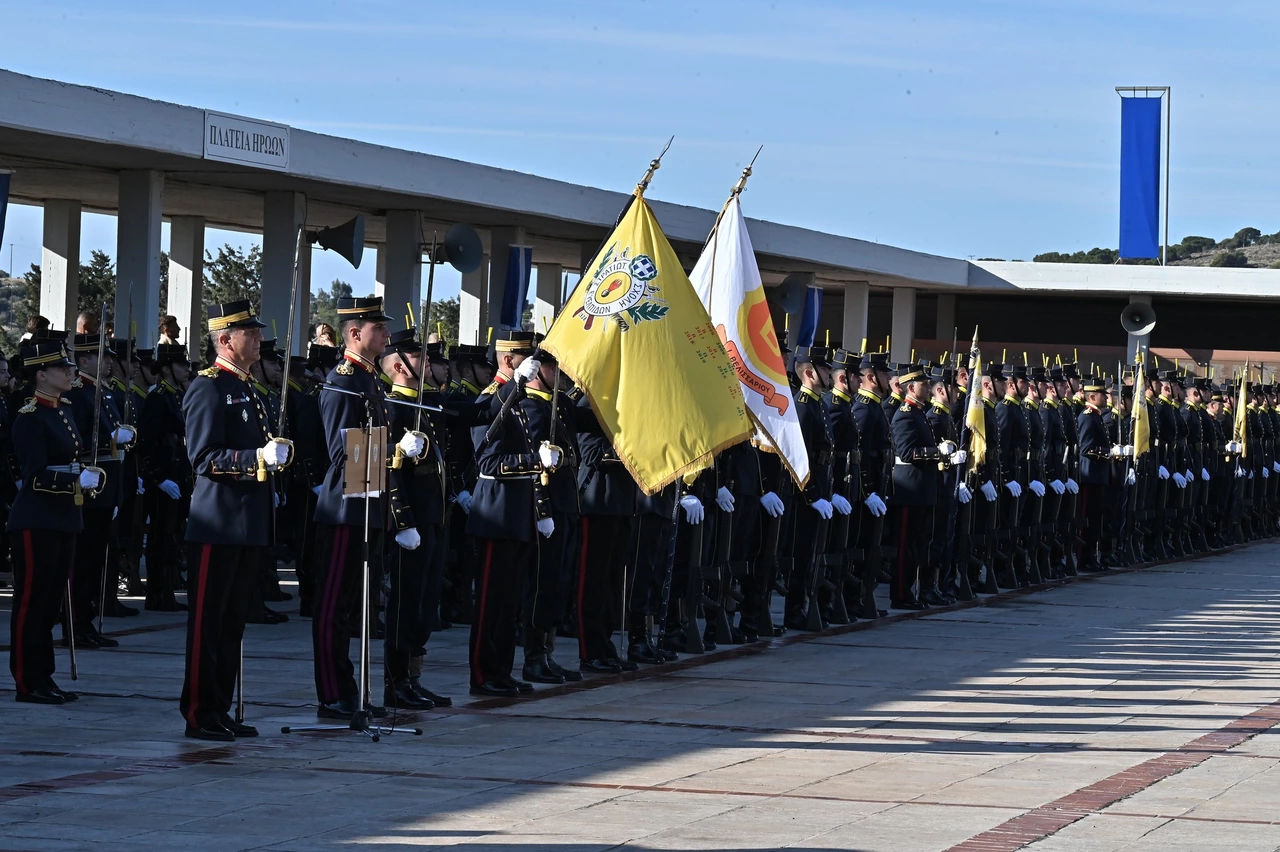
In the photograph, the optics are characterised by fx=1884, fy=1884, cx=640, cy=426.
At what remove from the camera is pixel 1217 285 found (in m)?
35.4

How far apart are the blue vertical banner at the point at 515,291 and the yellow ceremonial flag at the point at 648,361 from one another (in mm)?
8169

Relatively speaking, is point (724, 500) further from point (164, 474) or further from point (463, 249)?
point (164, 474)

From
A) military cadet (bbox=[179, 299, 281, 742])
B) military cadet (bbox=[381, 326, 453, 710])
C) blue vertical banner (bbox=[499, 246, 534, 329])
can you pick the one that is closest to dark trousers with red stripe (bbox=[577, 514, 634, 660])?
military cadet (bbox=[381, 326, 453, 710])

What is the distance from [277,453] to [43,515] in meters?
2.06

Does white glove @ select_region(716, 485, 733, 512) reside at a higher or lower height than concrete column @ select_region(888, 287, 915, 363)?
lower

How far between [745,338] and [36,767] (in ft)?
18.4

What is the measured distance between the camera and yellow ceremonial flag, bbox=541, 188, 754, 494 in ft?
33.7

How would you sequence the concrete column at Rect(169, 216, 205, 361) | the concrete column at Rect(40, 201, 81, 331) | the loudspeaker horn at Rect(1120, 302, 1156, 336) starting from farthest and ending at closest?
the loudspeaker horn at Rect(1120, 302, 1156, 336), the concrete column at Rect(169, 216, 205, 361), the concrete column at Rect(40, 201, 81, 331)

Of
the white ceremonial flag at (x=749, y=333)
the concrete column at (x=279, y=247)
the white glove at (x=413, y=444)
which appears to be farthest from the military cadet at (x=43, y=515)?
the concrete column at (x=279, y=247)

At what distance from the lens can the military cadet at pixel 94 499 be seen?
11.4 metres

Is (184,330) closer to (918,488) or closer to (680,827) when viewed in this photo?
(918,488)

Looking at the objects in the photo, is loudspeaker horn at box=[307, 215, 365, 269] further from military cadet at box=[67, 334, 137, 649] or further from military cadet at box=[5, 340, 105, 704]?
military cadet at box=[67, 334, 137, 649]

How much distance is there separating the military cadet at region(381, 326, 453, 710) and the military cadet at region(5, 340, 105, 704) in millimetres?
1621

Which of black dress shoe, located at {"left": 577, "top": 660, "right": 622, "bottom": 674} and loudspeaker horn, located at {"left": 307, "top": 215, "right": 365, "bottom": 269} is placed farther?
black dress shoe, located at {"left": 577, "top": 660, "right": 622, "bottom": 674}
